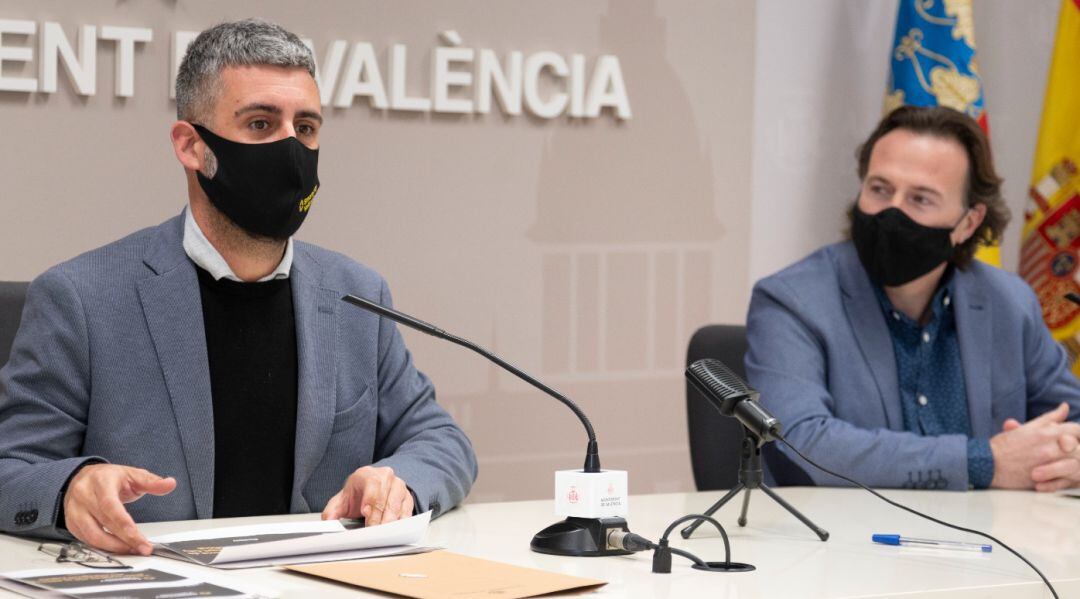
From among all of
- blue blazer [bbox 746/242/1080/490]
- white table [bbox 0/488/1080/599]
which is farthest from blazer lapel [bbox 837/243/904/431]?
white table [bbox 0/488/1080/599]

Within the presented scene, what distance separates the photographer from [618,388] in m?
3.89

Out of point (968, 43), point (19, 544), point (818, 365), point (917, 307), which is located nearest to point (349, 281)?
point (19, 544)

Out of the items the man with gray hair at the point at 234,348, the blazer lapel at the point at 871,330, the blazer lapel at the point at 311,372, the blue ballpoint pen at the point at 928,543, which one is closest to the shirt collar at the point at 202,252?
the man with gray hair at the point at 234,348

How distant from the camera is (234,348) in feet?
7.38

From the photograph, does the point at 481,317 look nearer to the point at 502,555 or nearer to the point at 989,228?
the point at 989,228

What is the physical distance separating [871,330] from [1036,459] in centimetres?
48

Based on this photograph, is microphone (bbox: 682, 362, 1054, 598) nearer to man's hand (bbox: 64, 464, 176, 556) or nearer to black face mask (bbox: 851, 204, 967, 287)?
man's hand (bbox: 64, 464, 176, 556)

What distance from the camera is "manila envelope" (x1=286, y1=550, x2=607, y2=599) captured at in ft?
4.64

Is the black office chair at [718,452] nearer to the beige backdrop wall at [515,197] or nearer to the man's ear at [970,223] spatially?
the man's ear at [970,223]

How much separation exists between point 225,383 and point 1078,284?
2.83 metres

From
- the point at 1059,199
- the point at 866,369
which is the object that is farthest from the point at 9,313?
the point at 1059,199

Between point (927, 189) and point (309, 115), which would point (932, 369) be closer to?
point (927, 189)

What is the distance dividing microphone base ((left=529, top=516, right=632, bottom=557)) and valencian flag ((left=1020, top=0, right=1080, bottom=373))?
9.19 ft

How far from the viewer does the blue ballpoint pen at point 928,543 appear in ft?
6.08
